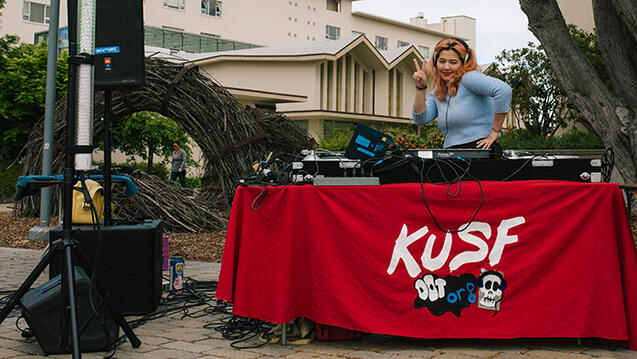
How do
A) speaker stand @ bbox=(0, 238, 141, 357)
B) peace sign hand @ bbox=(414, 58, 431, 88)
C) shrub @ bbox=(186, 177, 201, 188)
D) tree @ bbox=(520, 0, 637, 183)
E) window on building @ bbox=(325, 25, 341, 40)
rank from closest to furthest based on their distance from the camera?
speaker stand @ bbox=(0, 238, 141, 357) → peace sign hand @ bbox=(414, 58, 431, 88) → tree @ bbox=(520, 0, 637, 183) → shrub @ bbox=(186, 177, 201, 188) → window on building @ bbox=(325, 25, 341, 40)

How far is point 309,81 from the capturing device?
96.1 ft

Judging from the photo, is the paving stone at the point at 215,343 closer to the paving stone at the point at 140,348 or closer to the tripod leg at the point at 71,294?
the paving stone at the point at 140,348

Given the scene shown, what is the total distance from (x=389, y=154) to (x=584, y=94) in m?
7.77

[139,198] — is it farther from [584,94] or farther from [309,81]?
[309,81]

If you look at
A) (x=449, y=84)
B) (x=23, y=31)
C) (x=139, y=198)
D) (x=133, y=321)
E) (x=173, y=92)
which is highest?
(x=23, y=31)

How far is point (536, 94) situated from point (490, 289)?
19676mm

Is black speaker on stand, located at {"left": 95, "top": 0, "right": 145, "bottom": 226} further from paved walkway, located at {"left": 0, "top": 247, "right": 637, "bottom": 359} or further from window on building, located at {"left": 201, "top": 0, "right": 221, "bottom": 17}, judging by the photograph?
window on building, located at {"left": 201, "top": 0, "right": 221, "bottom": 17}

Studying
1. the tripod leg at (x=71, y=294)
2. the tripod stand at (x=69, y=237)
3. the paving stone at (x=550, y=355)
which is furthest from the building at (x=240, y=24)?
the paving stone at (x=550, y=355)

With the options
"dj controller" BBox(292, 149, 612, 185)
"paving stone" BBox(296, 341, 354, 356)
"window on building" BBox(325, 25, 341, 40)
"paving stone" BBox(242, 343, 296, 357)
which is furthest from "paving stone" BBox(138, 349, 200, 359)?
"window on building" BBox(325, 25, 341, 40)

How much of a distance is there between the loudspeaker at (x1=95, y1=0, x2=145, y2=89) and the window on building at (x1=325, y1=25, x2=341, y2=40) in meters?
50.1

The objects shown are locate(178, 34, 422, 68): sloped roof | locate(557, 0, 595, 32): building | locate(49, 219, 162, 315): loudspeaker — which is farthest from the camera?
locate(178, 34, 422, 68): sloped roof

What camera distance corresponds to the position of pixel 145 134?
23.8m

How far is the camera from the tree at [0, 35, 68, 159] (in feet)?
71.3

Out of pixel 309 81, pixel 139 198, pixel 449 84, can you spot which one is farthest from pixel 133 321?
pixel 309 81
